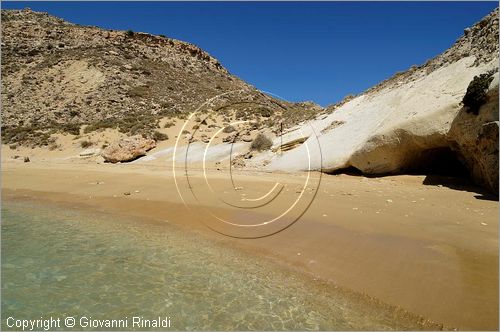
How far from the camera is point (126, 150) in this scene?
21453mm

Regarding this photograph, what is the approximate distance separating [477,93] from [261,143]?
10.9 meters

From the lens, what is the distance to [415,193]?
1041 cm

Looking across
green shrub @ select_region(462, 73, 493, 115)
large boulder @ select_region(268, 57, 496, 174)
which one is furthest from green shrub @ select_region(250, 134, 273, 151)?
green shrub @ select_region(462, 73, 493, 115)

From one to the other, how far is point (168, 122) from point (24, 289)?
2380cm

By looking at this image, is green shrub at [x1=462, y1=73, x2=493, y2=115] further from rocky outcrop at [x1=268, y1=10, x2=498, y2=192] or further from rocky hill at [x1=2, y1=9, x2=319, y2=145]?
rocky hill at [x1=2, y1=9, x2=319, y2=145]

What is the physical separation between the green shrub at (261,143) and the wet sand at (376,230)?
496cm

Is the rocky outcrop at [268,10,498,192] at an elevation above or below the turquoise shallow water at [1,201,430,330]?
above

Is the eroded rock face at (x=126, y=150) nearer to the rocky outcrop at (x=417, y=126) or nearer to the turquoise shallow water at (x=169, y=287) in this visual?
the rocky outcrop at (x=417, y=126)

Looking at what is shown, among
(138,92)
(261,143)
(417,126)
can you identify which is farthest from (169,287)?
(138,92)

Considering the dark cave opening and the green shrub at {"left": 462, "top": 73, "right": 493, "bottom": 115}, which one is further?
the dark cave opening

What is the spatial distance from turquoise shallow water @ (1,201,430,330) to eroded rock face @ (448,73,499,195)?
22.1ft

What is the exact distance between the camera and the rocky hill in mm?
31844

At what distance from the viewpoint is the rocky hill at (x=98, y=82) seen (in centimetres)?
3184

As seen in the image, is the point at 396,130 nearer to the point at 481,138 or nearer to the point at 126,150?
the point at 481,138
